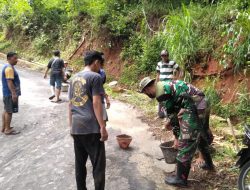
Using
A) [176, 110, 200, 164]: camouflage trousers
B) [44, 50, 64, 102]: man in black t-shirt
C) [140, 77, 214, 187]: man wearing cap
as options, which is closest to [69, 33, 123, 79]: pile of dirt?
[44, 50, 64, 102]: man in black t-shirt

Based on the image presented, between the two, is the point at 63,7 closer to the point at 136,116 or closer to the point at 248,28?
the point at 136,116

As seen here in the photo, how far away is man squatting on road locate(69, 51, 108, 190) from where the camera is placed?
159 inches

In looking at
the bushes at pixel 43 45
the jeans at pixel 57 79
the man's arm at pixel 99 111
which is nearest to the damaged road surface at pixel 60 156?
the jeans at pixel 57 79

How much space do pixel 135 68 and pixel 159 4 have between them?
3396 mm

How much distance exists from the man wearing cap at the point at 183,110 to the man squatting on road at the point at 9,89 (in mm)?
3989

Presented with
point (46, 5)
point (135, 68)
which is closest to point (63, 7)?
point (46, 5)

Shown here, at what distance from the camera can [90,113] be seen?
4.12m

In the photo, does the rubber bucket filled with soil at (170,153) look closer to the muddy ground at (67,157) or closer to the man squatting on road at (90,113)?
the muddy ground at (67,157)

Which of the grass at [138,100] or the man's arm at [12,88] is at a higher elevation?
the man's arm at [12,88]

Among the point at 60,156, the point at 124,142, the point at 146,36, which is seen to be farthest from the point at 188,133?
the point at 146,36

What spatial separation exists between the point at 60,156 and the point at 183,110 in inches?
109

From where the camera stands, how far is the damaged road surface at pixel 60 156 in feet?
16.8

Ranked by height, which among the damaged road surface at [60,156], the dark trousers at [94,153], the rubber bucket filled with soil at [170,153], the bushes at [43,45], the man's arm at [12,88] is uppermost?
the bushes at [43,45]

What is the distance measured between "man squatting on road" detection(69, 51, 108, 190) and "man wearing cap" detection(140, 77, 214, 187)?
77 centimetres
